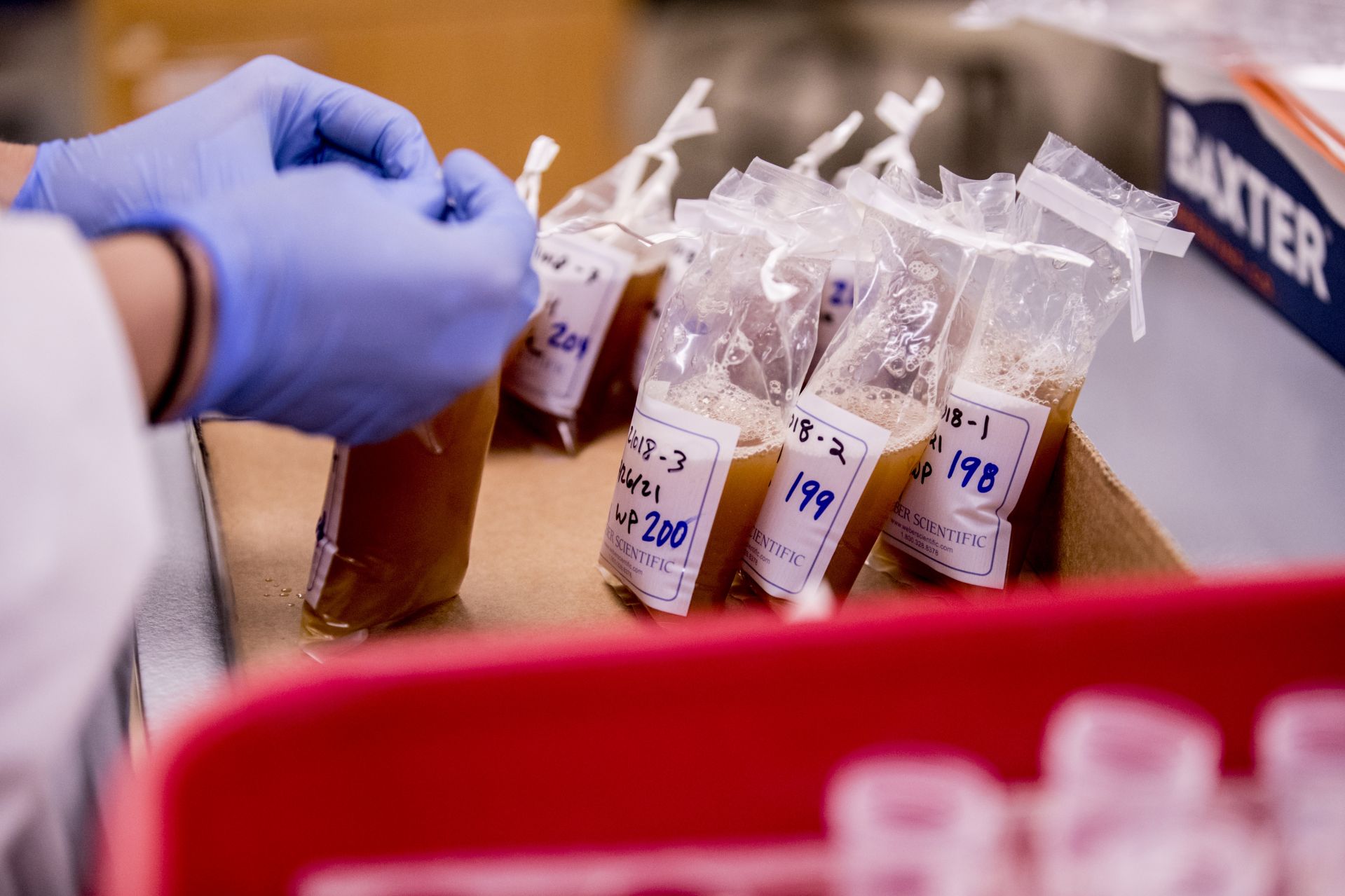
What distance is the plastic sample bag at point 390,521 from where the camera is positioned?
0.87 meters

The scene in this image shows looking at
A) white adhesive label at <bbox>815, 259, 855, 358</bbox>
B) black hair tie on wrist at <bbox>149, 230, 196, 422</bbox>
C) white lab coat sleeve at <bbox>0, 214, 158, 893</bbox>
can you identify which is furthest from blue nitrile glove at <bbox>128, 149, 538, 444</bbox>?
white adhesive label at <bbox>815, 259, 855, 358</bbox>

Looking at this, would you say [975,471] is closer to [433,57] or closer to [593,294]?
[593,294]

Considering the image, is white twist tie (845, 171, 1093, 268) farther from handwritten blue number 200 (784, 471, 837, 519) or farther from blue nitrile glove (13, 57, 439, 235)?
blue nitrile glove (13, 57, 439, 235)

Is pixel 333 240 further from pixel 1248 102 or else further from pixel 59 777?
pixel 1248 102

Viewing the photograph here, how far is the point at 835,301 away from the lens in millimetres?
1199

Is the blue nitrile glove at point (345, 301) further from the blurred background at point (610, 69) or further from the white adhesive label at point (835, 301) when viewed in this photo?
the blurred background at point (610, 69)

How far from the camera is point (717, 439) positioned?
0.85 metres

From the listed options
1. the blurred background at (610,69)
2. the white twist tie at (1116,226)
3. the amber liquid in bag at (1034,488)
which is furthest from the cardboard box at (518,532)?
the blurred background at (610,69)

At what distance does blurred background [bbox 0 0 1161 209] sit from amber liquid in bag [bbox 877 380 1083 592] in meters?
1.66

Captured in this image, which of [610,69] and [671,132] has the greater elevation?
[671,132]

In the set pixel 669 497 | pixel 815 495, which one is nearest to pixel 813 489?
pixel 815 495

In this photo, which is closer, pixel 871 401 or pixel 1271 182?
pixel 871 401

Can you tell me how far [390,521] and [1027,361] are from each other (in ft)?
1.68

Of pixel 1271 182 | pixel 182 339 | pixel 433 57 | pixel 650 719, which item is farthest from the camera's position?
pixel 433 57
